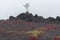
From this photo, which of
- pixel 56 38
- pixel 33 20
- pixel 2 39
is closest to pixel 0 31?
pixel 2 39

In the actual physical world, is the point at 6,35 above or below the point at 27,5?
below

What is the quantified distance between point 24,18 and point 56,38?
2581cm

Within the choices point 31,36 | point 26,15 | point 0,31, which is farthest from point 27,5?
point 31,36

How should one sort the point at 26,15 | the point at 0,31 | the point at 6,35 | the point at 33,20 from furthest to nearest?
the point at 26,15 < the point at 33,20 < the point at 0,31 < the point at 6,35

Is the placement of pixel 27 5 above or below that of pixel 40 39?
above

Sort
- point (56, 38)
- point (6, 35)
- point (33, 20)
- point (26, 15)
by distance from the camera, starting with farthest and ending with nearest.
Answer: point (26, 15) < point (33, 20) < point (6, 35) < point (56, 38)

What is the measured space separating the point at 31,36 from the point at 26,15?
2515cm

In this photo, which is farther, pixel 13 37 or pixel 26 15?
pixel 26 15

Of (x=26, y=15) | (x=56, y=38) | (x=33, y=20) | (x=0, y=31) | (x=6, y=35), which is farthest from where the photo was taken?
(x=26, y=15)

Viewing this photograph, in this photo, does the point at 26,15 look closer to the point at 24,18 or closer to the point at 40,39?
the point at 24,18

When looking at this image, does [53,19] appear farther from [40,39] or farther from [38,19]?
[40,39]

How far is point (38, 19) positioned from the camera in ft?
176

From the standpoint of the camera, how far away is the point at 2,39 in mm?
A: 29609

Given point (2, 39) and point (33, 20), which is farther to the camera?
point (33, 20)
